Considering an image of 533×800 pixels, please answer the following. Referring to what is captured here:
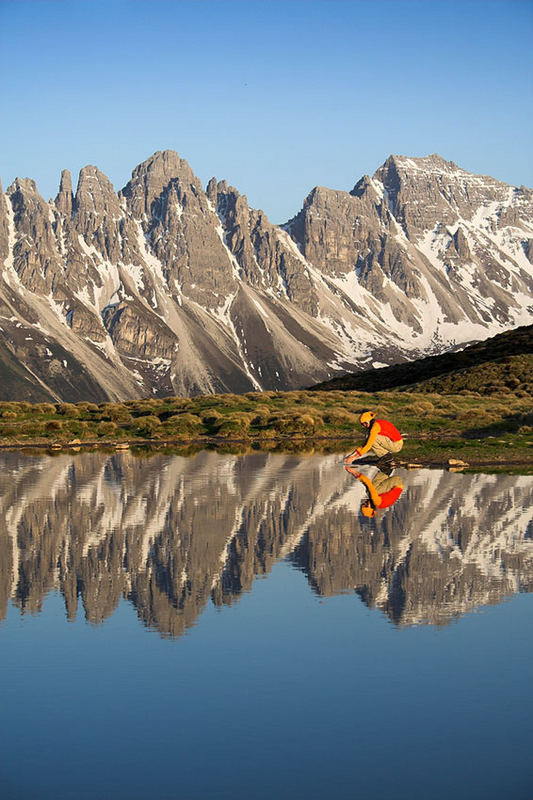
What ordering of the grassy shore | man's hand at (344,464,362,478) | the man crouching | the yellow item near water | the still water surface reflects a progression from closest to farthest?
the still water surface
the yellow item near water
man's hand at (344,464,362,478)
the man crouching
the grassy shore

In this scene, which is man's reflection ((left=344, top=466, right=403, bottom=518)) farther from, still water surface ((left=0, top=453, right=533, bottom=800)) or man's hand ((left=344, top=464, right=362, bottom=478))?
still water surface ((left=0, top=453, right=533, bottom=800))

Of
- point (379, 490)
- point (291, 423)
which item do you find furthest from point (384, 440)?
point (291, 423)

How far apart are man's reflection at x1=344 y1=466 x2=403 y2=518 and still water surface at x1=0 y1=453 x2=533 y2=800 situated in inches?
31.7

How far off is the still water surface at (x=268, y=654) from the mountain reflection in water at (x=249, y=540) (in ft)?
0.37

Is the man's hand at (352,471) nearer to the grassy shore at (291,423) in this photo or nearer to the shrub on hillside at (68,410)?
the grassy shore at (291,423)

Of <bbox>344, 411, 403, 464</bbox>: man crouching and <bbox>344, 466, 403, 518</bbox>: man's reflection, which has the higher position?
<bbox>344, 411, 403, 464</bbox>: man crouching

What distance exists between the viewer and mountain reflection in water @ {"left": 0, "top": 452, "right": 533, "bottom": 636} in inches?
835

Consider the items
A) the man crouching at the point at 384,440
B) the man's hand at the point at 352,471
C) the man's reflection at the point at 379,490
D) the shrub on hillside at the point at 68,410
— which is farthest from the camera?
the shrub on hillside at the point at 68,410

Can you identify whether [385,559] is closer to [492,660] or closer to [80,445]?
[492,660]

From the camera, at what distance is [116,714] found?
1418 centimetres

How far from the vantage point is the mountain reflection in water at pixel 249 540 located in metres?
21.2

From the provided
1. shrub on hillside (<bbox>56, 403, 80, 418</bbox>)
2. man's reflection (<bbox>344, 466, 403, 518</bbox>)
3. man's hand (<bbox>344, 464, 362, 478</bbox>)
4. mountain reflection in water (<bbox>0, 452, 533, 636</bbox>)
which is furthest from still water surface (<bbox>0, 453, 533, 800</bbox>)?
shrub on hillside (<bbox>56, 403, 80, 418</bbox>)

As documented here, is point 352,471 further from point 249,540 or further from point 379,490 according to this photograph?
point 249,540

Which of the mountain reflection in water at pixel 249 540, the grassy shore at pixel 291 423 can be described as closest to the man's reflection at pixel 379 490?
the mountain reflection in water at pixel 249 540
